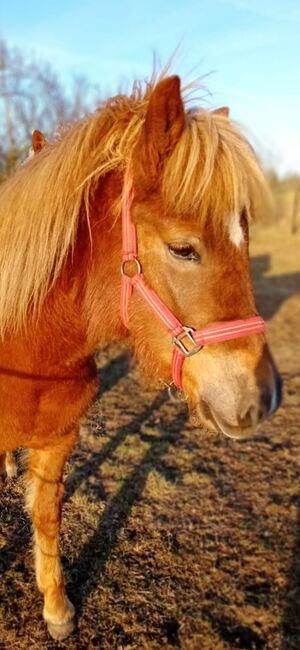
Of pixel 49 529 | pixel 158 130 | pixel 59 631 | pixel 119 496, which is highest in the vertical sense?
pixel 158 130

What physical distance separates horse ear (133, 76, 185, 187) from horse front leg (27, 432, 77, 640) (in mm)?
1348

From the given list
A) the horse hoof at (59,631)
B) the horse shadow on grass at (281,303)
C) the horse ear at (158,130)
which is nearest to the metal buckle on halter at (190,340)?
the horse ear at (158,130)

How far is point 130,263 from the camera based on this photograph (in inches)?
75.2

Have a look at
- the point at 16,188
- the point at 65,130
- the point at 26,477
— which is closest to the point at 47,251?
the point at 16,188

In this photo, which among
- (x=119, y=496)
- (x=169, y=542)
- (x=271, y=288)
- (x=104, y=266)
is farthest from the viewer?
(x=271, y=288)

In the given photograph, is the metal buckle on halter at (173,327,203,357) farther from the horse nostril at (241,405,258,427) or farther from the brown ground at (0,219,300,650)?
the brown ground at (0,219,300,650)

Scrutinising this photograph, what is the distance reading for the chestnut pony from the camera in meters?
→ 1.75

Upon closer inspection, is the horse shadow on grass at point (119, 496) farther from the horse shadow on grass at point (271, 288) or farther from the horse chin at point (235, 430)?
the horse shadow on grass at point (271, 288)

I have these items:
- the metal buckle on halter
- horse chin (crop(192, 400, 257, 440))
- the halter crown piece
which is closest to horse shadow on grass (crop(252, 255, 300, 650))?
horse chin (crop(192, 400, 257, 440))

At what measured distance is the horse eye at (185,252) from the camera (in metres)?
1.78

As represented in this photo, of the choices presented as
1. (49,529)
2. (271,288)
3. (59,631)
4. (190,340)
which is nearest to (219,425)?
(190,340)

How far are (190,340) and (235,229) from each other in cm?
43

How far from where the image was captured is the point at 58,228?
192 cm

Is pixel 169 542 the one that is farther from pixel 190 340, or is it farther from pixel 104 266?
pixel 104 266
